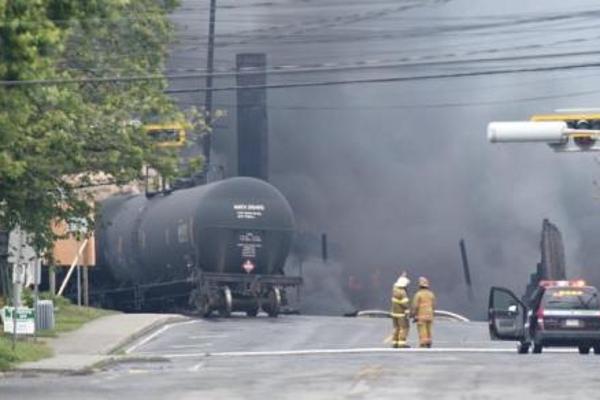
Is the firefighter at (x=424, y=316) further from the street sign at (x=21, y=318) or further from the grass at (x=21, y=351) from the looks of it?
the street sign at (x=21, y=318)

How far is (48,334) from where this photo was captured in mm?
39000

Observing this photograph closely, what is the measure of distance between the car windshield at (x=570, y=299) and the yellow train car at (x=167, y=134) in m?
8.07

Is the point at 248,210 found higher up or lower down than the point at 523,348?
higher up

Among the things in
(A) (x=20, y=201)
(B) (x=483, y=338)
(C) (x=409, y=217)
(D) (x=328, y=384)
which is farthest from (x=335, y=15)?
(D) (x=328, y=384)

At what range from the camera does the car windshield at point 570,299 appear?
118 feet

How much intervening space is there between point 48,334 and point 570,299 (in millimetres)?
11486

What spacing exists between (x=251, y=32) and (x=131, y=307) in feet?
38.9

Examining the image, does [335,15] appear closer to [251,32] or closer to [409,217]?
[251,32]

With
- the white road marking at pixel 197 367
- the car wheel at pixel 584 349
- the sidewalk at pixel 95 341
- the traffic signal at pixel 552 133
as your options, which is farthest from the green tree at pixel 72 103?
the car wheel at pixel 584 349

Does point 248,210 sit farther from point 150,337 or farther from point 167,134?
point 167,134

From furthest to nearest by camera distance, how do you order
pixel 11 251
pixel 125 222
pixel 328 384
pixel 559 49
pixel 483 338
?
pixel 559 49
pixel 125 222
pixel 483 338
pixel 11 251
pixel 328 384

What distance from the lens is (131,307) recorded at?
50156 millimetres

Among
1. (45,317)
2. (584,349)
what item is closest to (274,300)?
(45,317)

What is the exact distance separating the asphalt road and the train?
307cm
